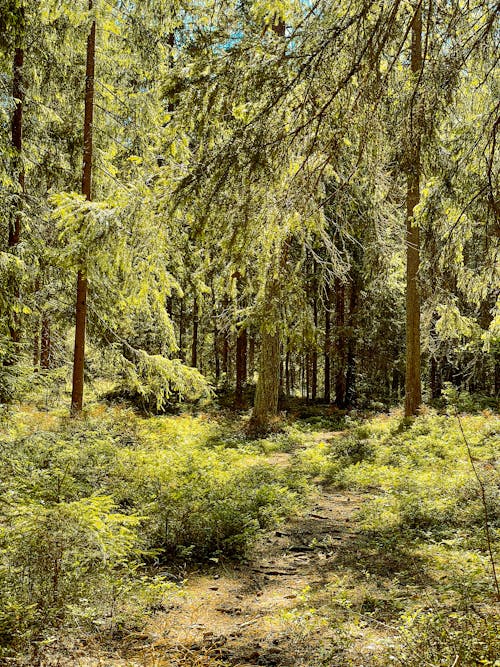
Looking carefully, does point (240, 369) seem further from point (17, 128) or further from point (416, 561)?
point (416, 561)

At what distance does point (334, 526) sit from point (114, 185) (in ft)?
30.5

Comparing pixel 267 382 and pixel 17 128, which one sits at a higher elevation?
pixel 17 128

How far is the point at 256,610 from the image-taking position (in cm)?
421

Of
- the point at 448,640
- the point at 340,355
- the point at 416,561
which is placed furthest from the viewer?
the point at 340,355

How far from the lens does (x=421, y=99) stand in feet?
14.9

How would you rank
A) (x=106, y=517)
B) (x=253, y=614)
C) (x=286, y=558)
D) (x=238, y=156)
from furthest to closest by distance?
(x=286, y=558), (x=238, y=156), (x=106, y=517), (x=253, y=614)

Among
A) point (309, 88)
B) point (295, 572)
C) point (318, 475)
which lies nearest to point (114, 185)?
point (318, 475)

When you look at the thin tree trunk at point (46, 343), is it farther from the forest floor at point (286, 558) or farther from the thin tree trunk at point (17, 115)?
the forest floor at point (286, 558)

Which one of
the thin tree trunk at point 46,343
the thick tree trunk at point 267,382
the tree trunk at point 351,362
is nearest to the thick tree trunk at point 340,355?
the tree trunk at point 351,362

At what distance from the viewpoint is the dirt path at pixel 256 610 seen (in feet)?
11.4

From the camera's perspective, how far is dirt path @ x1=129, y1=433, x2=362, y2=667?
3.49 metres

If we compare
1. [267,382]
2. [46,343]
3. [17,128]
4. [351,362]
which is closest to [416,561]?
[267,382]

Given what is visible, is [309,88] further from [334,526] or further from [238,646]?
[334,526]

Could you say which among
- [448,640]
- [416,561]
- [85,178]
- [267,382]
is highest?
[85,178]
